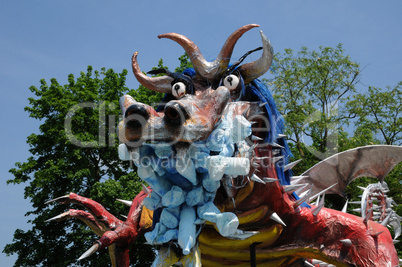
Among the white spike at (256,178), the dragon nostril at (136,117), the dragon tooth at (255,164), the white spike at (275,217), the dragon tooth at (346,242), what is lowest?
the dragon tooth at (346,242)

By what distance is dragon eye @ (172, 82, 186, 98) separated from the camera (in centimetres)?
351

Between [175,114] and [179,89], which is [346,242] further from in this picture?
[175,114]

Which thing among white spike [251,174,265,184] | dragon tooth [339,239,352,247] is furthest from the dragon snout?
dragon tooth [339,239,352,247]

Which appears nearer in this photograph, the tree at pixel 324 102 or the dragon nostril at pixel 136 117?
the dragon nostril at pixel 136 117

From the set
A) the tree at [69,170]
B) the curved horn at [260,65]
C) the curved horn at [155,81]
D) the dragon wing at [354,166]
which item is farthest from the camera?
the tree at [69,170]

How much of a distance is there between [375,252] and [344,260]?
285 millimetres

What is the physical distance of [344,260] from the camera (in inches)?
160

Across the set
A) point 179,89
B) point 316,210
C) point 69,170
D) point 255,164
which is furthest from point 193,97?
point 69,170

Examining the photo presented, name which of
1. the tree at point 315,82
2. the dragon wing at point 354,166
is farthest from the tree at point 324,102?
the dragon wing at point 354,166

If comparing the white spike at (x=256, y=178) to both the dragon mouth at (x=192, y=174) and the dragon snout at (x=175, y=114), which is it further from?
the dragon snout at (x=175, y=114)

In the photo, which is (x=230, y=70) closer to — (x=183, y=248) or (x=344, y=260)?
(x=183, y=248)

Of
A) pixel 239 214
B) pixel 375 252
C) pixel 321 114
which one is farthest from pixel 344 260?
pixel 321 114

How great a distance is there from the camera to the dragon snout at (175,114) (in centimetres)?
283

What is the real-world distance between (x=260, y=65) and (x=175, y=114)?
3.41ft
